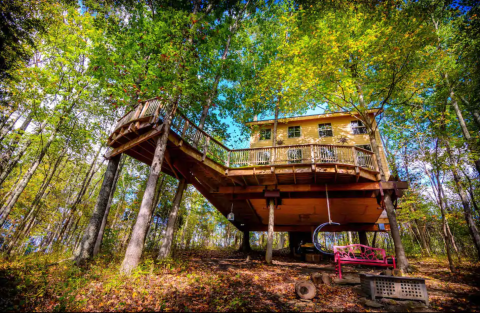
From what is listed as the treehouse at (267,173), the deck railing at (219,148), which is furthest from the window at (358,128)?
the deck railing at (219,148)


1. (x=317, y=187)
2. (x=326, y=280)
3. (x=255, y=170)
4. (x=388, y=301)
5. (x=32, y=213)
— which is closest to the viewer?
(x=388, y=301)

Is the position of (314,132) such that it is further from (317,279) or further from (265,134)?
(317,279)

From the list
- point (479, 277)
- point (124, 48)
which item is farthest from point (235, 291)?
point (124, 48)

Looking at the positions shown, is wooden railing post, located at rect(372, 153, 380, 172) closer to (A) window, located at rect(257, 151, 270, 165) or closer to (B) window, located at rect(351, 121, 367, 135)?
(A) window, located at rect(257, 151, 270, 165)

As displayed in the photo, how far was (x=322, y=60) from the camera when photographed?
428 inches

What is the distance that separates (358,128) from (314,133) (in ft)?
11.1

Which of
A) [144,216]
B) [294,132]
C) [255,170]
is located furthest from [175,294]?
[294,132]

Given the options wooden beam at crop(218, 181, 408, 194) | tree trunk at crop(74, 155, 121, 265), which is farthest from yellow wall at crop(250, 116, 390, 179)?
tree trunk at crop(74, 155, 121, 265)

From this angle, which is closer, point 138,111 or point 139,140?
point 139,140

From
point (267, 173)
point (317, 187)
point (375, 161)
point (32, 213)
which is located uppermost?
point (375, 161)

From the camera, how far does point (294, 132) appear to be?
17266mm

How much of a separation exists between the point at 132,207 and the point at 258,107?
1489 centimetres

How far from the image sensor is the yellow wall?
15.2m

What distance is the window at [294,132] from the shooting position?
17109mm
